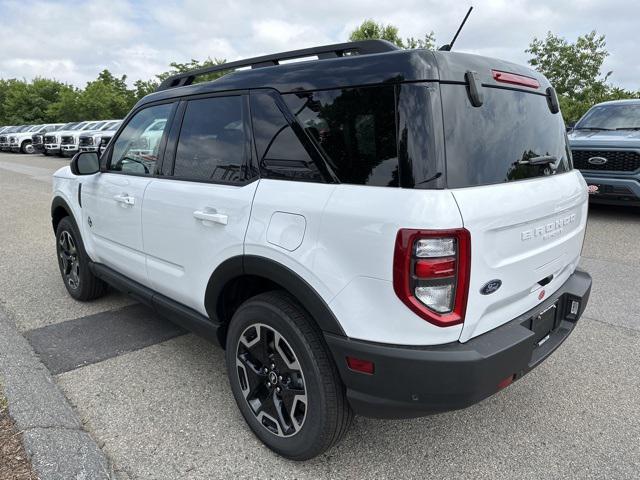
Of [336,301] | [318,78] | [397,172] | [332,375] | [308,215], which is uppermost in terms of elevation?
[318,78]

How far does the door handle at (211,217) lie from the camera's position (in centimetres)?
238

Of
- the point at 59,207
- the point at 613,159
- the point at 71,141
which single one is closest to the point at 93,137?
the point at 71,141

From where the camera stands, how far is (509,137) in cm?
212

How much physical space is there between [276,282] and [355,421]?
3.33 feet

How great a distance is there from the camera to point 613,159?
24.0 ft

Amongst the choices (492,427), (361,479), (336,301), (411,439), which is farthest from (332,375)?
(492,427)

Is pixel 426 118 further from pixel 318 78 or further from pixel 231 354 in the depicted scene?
pixel 231 354

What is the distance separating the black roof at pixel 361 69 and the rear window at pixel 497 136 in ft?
0.30

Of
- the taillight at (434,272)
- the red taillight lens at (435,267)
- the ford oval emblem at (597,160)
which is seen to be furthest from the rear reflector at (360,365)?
the ford oval emblem at (597,160)

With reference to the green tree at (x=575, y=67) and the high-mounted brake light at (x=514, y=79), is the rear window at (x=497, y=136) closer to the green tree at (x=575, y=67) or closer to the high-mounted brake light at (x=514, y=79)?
the high-mounted brake light at (x=514, y=79)

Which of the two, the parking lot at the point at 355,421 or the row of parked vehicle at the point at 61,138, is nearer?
the parking lot at the point at 355,421

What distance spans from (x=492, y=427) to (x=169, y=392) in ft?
6.18

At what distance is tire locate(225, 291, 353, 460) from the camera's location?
206 centimetres

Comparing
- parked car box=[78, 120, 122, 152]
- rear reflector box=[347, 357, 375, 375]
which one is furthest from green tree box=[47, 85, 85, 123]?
rear reflector box=[347, 357, 375, 375]
